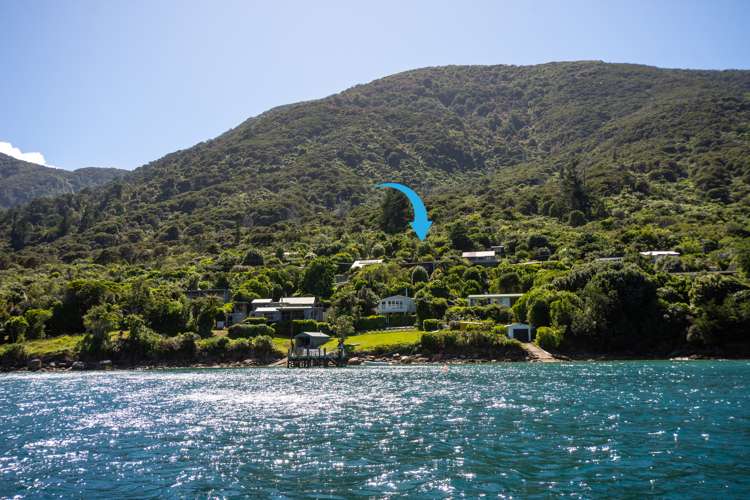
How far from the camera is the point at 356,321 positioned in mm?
77250

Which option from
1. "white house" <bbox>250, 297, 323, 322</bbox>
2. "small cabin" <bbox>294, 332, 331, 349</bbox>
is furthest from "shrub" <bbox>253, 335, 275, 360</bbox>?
"white house" <bbox>250, 297, 323, 322</bbox>

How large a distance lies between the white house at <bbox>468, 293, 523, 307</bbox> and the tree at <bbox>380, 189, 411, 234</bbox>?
6097 cm

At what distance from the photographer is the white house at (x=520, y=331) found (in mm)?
66056

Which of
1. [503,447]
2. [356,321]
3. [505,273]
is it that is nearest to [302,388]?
[503,447]

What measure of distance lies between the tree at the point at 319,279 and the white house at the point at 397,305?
12.3 m

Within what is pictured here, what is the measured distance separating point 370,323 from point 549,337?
23.6m

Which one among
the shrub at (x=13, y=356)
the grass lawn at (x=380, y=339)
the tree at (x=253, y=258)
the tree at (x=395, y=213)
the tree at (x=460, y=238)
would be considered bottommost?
the shrub at (x=13, y=356)

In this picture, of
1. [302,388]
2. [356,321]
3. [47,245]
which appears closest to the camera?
[302,388]

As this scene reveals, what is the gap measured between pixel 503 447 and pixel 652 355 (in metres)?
46.9

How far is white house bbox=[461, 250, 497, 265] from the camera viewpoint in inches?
3952

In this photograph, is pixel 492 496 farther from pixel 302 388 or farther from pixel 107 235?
pixel 107 235

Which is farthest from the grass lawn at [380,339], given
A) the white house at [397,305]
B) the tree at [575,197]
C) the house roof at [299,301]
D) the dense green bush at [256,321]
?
the tree at [575,197]

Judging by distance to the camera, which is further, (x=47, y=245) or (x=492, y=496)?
(x=47, y=245)

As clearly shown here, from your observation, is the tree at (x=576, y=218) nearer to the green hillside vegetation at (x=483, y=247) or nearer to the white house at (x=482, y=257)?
the green hillside vegetation at (x=483, y=247)
